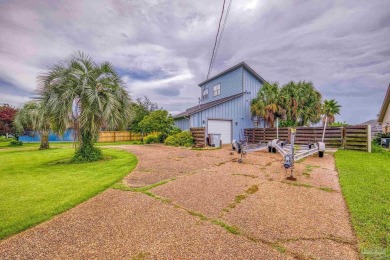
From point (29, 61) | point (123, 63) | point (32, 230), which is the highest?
point (123, 63)

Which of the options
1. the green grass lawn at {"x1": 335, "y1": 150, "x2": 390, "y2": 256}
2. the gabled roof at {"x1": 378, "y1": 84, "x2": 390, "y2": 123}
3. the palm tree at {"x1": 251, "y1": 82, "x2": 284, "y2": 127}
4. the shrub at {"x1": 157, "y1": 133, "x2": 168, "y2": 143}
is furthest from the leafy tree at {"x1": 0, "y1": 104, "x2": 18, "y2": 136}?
the gabled roof at {"x1": 378, "y1": 84, "x2": 390, "y2": 123}

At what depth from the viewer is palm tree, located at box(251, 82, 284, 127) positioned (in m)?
15.8

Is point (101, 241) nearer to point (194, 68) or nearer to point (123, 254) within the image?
point (123, 254)

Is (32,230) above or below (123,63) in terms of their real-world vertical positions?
below

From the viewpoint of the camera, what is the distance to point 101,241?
2.42 m

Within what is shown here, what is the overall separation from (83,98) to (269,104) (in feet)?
48.7

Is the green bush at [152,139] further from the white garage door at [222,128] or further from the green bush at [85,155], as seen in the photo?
the green bush at [85,155]

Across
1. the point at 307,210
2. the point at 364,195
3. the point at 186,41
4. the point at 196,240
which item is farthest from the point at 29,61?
the point at 364,195

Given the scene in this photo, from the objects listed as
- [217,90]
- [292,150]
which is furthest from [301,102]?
[292,150]

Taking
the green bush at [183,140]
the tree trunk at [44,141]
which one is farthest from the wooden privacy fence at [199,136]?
the tree trunk at [44,141]

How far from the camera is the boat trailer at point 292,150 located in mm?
5203

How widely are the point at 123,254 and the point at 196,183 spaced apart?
2949 millimetres

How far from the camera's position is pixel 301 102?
17031 millimetres

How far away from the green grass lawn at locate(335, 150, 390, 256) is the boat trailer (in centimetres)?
130
